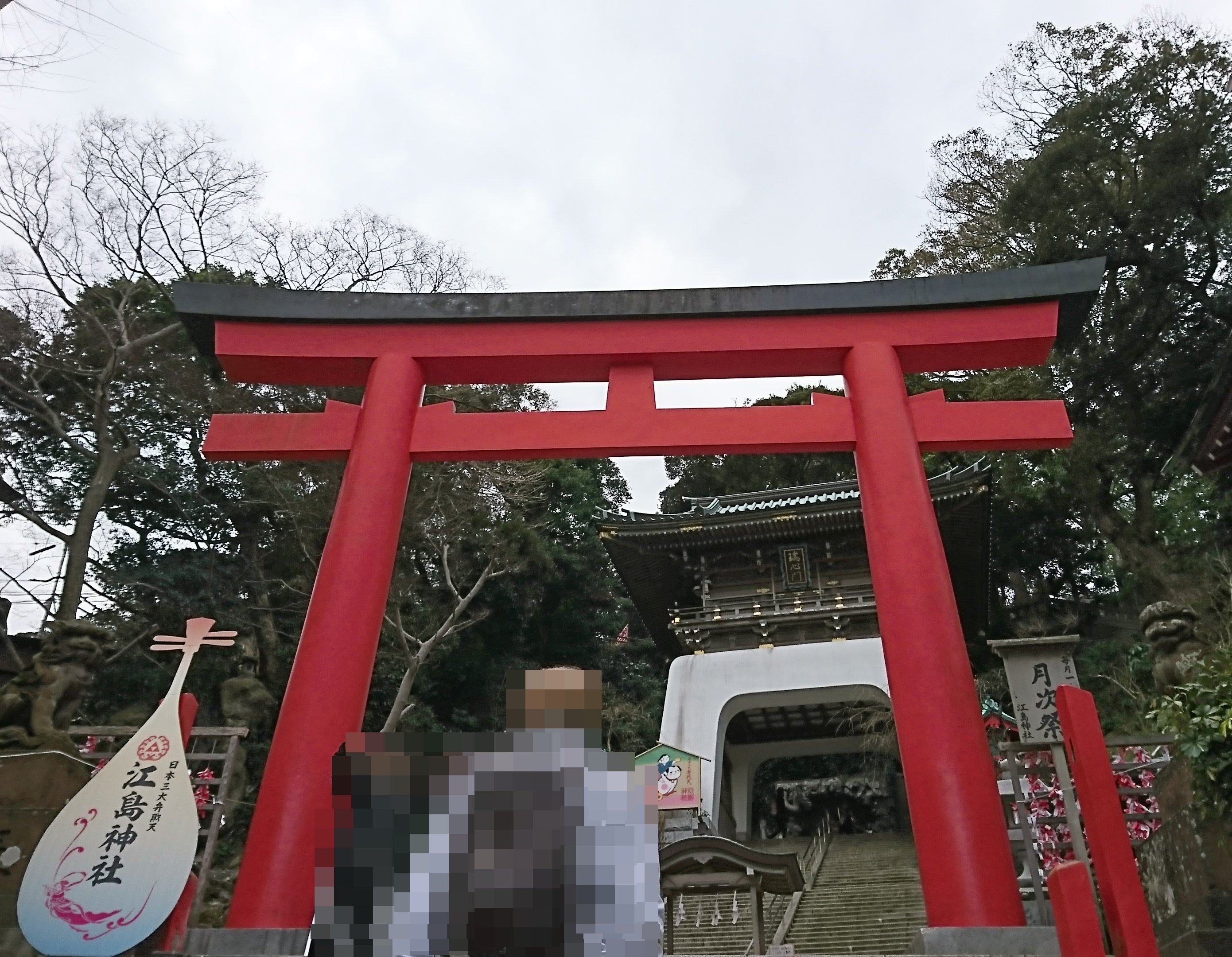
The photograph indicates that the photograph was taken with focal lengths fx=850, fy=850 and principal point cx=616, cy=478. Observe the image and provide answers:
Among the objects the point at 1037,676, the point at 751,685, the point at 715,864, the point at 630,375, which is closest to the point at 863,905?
the point at 751,685

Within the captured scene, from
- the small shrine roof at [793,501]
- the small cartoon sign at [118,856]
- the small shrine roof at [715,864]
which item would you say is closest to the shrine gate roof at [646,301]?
the small cartoon sign at [118,856]

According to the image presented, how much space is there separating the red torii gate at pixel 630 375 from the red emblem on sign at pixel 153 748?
2.72ft

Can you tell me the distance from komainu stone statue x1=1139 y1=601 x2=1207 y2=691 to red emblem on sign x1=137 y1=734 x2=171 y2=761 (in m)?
5.46

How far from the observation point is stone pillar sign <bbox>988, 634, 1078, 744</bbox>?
20.7 ft

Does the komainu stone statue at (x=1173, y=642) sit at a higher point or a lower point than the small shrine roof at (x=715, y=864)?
higher

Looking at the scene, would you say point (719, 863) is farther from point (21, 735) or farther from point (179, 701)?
point (21, 735)

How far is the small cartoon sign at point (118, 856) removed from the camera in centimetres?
405

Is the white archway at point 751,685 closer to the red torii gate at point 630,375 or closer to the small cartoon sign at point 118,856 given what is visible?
the red torii gate at point 630,375

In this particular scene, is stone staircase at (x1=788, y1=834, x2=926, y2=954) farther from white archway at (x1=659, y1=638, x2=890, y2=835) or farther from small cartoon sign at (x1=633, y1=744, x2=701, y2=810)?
white archway at (x1=659, y1=638, x2=890, y2=835)

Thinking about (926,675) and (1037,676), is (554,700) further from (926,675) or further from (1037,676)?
(1037,676)

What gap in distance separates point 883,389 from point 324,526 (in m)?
11.2

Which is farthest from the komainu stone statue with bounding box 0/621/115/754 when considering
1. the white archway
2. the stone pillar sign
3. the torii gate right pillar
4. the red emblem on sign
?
the white archway

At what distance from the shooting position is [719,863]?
22.9ft

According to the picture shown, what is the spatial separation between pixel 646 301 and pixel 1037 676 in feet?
13.6
